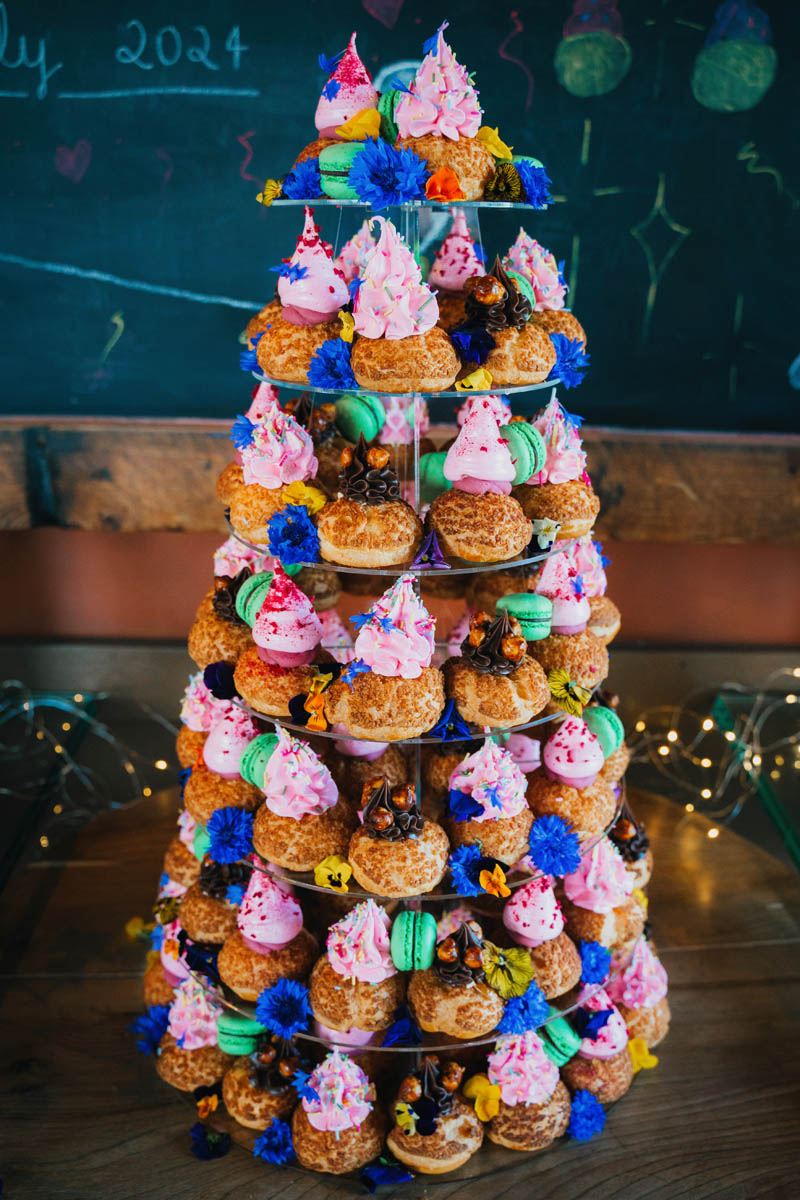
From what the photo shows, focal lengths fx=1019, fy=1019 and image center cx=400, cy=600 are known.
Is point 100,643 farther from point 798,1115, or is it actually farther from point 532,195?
point 798,1115

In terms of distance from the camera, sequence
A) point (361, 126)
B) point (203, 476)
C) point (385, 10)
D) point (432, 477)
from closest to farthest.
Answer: point (361, 126), point (432, 477), point (385, 10), point (203, 476)

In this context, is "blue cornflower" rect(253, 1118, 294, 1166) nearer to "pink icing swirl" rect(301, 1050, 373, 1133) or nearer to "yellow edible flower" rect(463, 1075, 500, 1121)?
"pink icing swirl" rect(301, 1050, 373, 1133)

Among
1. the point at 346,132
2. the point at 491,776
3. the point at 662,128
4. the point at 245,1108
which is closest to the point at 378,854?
the point at 491,776

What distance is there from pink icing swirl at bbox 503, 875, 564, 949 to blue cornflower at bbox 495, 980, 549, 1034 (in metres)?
0.11

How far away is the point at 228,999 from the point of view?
2.30 meters

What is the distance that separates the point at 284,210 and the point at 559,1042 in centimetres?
246

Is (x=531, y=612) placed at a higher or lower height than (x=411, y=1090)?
higher

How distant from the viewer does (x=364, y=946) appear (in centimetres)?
208

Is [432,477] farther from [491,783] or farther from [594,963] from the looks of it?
[594,963]

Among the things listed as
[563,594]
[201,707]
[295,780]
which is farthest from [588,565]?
[201,707]

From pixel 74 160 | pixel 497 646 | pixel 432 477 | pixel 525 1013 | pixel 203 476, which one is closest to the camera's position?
pixel 497 646

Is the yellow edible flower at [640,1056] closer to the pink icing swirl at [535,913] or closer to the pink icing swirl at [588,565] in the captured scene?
the pink icing swirl at [535,913]

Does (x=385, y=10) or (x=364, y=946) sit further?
(x=385, y=10)

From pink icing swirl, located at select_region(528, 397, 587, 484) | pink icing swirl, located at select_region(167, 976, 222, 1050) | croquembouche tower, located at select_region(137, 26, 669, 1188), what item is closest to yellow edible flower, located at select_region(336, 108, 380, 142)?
croquembouche tower, located at select_region(137, 26, 669, 1188)
